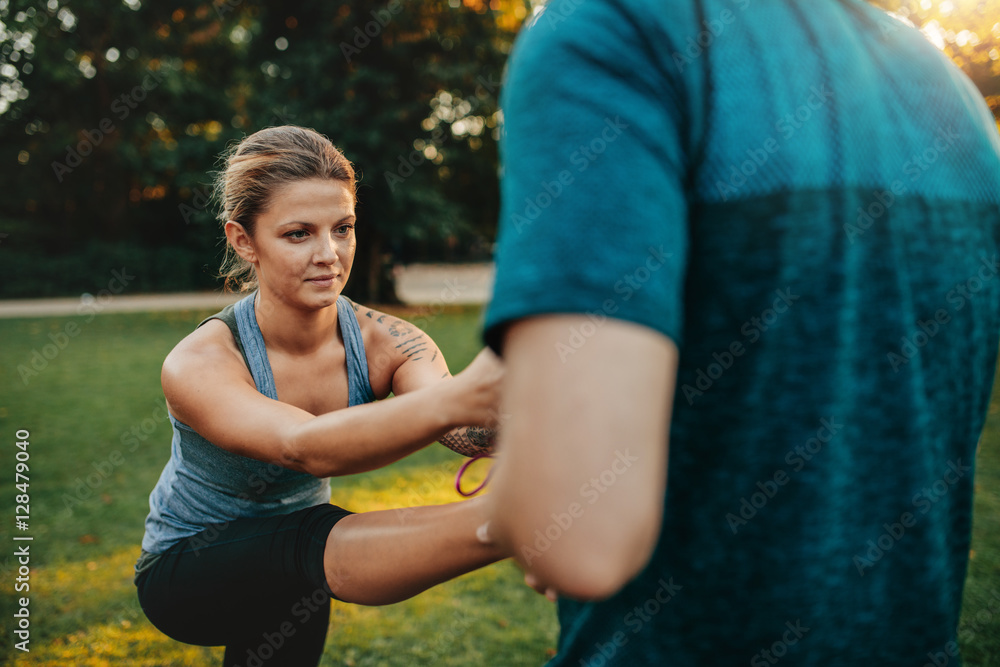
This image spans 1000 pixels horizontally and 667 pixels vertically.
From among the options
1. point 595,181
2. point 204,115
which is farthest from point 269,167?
point 204,115

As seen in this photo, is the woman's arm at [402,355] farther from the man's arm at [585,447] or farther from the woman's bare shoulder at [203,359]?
the man's arm at [585,447]

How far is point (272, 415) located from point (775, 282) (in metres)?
1.30

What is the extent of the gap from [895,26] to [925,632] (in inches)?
31.4

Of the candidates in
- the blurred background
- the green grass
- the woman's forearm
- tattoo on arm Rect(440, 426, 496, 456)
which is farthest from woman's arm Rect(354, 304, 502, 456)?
the blurred background

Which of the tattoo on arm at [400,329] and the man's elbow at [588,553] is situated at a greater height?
the man's elbow at [588,553]

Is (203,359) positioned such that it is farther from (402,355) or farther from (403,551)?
(403,551)

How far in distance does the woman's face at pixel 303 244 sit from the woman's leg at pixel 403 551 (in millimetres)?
825

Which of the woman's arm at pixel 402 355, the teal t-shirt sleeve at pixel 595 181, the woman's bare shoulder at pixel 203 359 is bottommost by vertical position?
the woman's arm at pixel 402 355

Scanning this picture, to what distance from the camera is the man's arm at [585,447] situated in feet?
2.00

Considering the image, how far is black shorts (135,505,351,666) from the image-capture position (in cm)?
197

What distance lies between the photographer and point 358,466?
140 centimetres

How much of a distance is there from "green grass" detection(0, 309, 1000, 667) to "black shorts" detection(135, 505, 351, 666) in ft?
5.15

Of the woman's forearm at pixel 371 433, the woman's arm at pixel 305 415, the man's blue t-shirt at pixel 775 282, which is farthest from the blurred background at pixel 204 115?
the man's blue t-shirt at pixel 775 282

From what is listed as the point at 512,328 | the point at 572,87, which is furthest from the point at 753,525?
the point at 572,87
